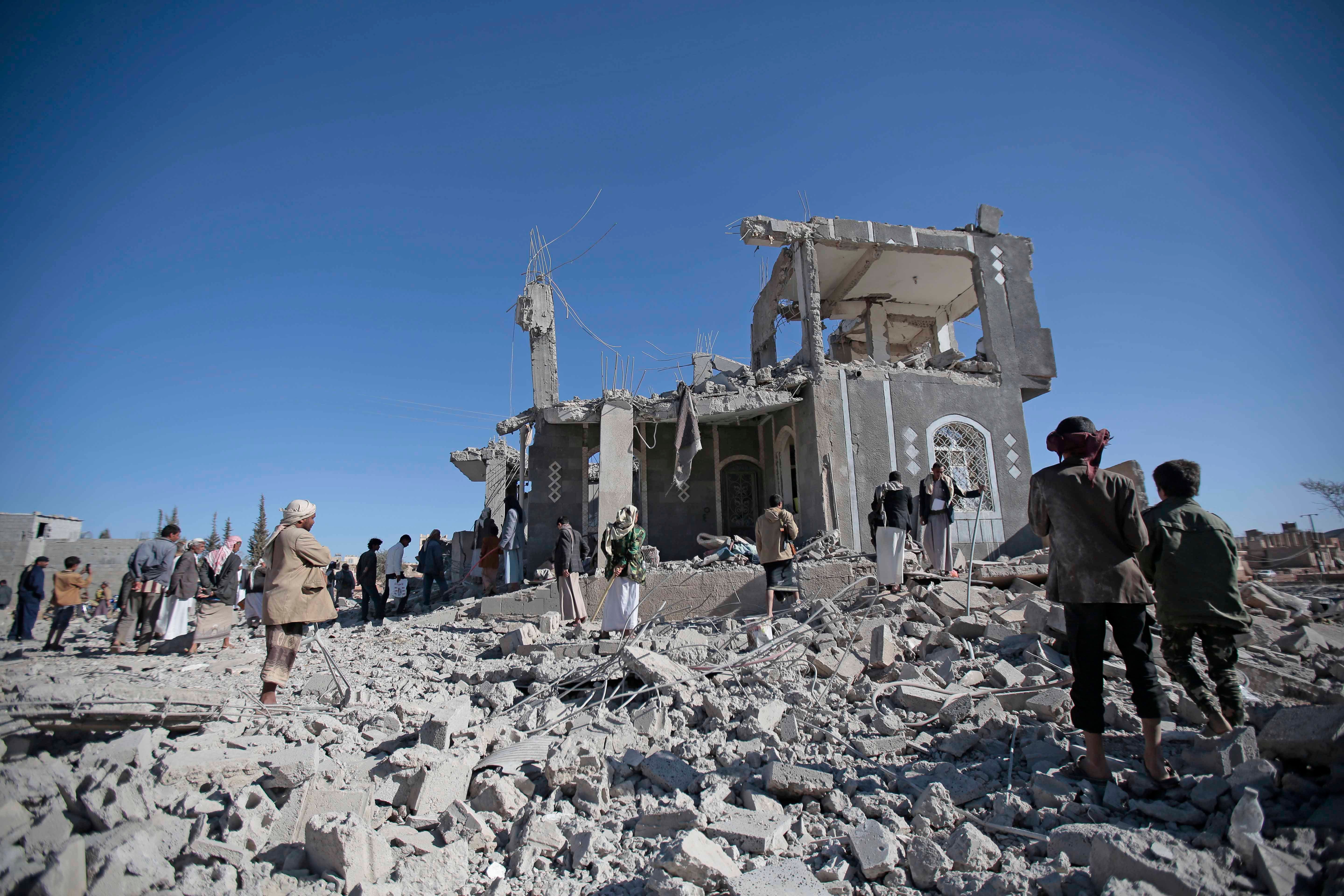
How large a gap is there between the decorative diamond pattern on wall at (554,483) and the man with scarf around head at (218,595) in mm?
5149

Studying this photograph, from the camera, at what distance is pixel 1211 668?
3223 mm

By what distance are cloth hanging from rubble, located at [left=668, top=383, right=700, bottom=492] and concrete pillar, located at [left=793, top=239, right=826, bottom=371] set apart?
2506 mm

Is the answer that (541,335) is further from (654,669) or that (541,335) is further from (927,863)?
(927,863)

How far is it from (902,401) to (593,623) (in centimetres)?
750

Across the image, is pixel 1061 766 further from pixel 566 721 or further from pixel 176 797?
pixel 176 797

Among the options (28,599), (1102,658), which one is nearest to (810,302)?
(1102,658)

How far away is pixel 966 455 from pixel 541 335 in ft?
29.0

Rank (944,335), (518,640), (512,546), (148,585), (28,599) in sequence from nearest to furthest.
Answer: (518,640) < (148,585) < (28,599) < (512,546) < (944,335)

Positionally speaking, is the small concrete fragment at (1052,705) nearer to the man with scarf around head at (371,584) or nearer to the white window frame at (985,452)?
the white window frame at (985,452)

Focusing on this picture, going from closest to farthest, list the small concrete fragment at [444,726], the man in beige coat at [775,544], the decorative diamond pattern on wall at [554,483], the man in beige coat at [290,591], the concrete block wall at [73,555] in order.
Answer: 1. the small concrete fragment at [444,726]
2. the man in beige coat at [290,591]
3. the man in beige coat at [775,544]
4. the decorative diamond pattern on wall at [554,483]
5. the concrete block wall at [73,555]

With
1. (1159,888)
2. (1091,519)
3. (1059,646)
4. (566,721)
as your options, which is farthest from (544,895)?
(1059,646)

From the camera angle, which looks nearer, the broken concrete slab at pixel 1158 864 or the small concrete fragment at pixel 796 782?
the broken concrete slab at pixel 1158 864

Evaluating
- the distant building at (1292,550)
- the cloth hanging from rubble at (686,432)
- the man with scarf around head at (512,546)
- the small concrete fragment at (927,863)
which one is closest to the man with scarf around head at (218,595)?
the man with scarf around head at (512,546)

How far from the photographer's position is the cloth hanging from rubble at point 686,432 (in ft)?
38.6
